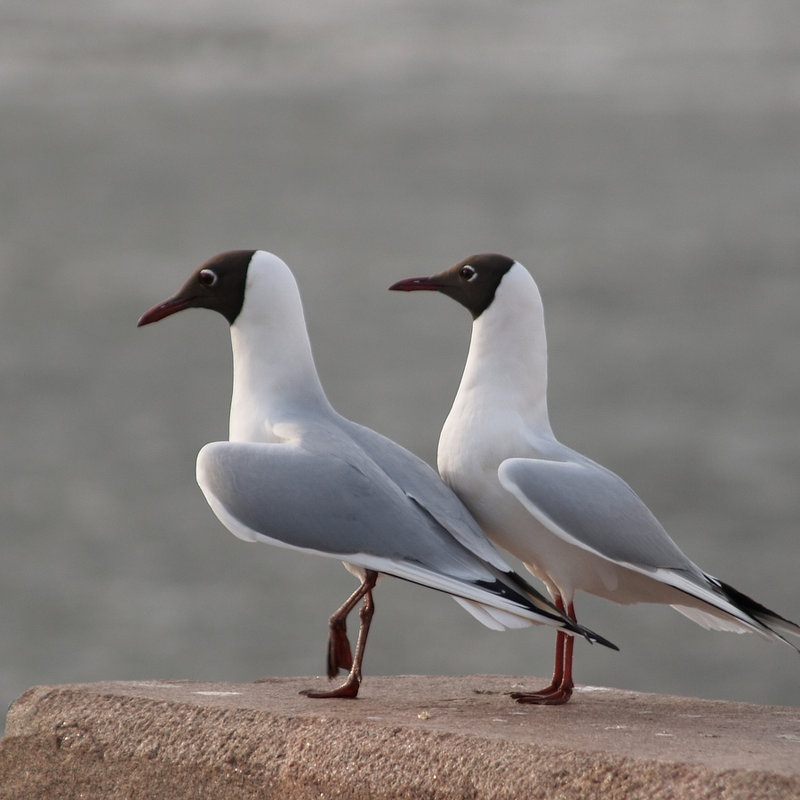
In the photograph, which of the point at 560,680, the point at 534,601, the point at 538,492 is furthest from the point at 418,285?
the point at 560,680

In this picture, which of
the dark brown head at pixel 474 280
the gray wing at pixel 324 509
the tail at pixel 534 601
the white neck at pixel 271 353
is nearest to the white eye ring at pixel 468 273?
the dark brown head at pixel 474 280

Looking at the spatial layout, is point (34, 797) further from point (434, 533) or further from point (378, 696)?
point (434, 533)

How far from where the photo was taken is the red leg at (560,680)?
3.79 m

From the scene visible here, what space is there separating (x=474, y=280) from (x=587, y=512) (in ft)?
2.58

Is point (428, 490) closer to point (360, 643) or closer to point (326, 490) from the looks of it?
point (326, 490)

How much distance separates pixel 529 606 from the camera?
3348 millimetres

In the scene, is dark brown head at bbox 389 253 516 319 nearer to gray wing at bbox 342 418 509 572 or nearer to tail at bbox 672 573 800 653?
gray wing at bbox 342 418 509 572

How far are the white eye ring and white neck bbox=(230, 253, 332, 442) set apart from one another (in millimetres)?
481

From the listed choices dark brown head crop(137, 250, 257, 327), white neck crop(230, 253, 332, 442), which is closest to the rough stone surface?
white neck crop(230, 253, 332, 442)

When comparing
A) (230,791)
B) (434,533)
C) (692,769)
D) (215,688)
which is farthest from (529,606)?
(215,688)

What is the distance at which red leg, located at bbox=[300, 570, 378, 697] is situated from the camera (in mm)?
3615

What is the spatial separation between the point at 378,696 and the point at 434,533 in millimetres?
703

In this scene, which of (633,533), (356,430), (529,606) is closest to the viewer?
(529,606)

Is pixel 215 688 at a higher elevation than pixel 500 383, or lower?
lower
